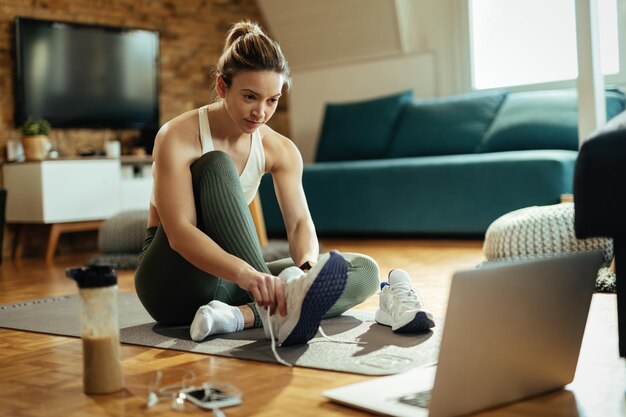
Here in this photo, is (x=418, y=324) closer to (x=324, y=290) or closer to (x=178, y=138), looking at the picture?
(x=324, y=290)

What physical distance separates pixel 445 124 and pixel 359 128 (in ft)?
2.23

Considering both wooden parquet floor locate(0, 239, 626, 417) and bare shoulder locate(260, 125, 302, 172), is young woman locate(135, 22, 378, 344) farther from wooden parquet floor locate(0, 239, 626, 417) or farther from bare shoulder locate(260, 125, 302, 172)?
wooden parquet floor locate(0, 239, 626, 417)

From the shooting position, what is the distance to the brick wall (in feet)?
16.8

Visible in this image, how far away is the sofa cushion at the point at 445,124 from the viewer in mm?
5078

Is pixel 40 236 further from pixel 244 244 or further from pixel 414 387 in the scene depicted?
pixel 414 387

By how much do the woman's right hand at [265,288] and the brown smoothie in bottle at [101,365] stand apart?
304 millimetres

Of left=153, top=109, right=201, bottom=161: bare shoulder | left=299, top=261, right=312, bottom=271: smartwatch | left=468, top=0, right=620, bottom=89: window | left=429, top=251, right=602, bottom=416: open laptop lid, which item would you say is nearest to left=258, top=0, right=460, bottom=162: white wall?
left=468, top=0, right=620, bottom=89: window

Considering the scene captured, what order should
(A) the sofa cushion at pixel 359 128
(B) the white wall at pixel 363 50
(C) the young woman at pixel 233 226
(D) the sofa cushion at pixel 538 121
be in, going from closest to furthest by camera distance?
(C) the young woman at pixel 233 226
(D) the sofa cushion at pixel 538 121
(A) the sofa cushion at pixel 359 128
(B) the white wall at pixel 363 50

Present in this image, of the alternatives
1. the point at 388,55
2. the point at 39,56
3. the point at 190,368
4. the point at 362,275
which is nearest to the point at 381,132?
the point at 388,55

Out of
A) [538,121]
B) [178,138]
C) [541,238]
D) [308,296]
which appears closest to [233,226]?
[178,138]

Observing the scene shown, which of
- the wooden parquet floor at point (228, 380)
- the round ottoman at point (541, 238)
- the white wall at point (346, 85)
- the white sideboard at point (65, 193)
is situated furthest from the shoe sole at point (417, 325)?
the white wall at point (346, 85)

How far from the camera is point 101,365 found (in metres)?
1.50

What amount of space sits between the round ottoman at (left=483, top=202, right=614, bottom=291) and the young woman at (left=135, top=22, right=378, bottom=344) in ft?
2.78

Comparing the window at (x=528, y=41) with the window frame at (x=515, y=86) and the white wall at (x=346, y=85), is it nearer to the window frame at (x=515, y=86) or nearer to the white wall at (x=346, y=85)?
the window frame at (x=515, y=86)
